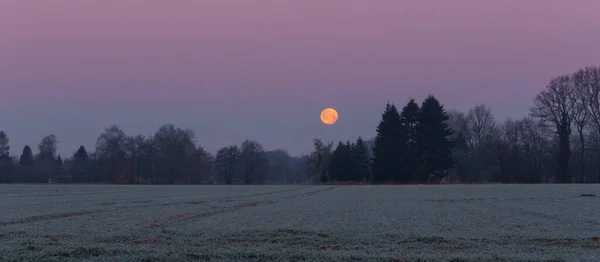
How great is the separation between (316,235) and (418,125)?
8266 centimetres

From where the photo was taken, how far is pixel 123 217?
20750mm

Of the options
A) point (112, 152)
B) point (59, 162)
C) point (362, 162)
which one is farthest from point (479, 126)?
point (59, 162)

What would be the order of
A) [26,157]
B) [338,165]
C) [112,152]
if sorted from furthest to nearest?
[26,157]
[112,152]
[338,165]

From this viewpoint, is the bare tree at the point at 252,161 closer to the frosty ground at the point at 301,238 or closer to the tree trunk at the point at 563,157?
the tree trunk at the point at 563,157

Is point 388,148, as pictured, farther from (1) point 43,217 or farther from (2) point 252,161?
(1) point 43,217

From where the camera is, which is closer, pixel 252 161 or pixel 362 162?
pixel 362 162

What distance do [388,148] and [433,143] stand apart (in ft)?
25.0

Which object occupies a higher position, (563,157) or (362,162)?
(563,157)

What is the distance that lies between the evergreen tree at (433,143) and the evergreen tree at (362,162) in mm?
20481

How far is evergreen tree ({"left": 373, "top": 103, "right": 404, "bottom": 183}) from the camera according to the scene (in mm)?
96062

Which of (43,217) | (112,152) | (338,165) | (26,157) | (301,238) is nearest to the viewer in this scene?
(301,238)

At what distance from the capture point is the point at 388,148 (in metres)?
96.6

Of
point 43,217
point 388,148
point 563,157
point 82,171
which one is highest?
point 388,148

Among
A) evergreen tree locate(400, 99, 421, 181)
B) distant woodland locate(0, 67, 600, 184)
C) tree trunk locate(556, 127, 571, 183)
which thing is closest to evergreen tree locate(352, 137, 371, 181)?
distant woodland locate(0, 67, 600, 184)
